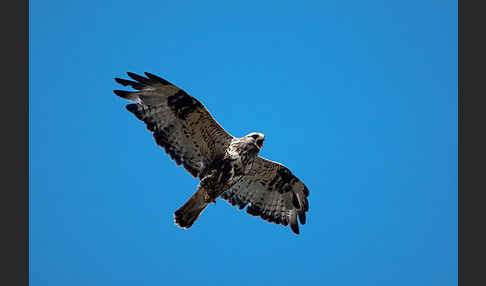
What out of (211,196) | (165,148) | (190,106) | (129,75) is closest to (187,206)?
(211,196)

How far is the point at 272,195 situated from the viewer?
9.62 metres

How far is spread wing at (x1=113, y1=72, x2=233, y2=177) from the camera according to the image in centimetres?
850

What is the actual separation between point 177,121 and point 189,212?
4.81 ft

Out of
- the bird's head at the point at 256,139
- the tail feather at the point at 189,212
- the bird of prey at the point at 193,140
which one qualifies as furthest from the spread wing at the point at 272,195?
the tail feather at the point at 189,212

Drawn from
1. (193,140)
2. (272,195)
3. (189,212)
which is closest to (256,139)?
(193,140)

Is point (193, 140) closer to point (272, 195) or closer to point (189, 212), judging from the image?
point (189, 212)

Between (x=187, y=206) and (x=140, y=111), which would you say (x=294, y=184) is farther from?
(x=140, y=111)

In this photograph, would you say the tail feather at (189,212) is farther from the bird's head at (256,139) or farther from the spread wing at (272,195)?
the bird's head at (256,139)

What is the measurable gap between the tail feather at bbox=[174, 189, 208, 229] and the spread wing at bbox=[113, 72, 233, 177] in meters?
0.45

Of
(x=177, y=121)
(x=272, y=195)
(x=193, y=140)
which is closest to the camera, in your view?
(x=177, y=121)

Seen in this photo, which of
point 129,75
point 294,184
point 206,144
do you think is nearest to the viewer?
point 129,75

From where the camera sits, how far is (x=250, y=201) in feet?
31.4

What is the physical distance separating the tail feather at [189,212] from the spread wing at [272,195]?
89 cm

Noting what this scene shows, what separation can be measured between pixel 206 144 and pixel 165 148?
2.18 ft
